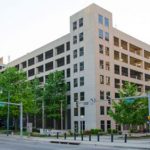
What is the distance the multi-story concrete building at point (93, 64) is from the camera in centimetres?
7519

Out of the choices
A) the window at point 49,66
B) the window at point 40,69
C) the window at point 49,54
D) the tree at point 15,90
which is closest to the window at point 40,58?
the window at point 40,69

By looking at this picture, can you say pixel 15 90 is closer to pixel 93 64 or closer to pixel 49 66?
pixel 93 64

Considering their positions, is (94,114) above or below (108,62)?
below

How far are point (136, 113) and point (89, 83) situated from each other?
922 inches

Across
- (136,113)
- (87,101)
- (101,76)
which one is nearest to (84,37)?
(101,76)

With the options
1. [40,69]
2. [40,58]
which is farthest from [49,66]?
[40,58]

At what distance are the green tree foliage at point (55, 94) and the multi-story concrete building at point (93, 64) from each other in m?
2.39

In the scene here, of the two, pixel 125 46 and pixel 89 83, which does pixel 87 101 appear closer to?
pixel 89 83

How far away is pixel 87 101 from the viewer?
74312 millimetres

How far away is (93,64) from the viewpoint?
75.2 m

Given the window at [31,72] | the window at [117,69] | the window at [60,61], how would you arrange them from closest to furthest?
1. the window at [117,69]
2. the window at [60,61]
3. the window at [31,72]

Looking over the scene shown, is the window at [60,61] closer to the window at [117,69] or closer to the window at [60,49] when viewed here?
the window at [60,49]

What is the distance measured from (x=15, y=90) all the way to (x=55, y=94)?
33.7ft

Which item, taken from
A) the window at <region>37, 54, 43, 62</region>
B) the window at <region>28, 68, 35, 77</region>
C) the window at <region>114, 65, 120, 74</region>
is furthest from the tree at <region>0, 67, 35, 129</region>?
the window at <region>28, 68, 35, 77</region>
